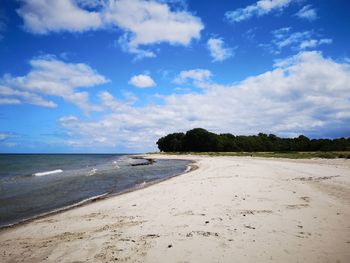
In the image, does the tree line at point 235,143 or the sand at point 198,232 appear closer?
the sand at point 198,232

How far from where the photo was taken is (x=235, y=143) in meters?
135

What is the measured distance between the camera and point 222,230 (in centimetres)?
801

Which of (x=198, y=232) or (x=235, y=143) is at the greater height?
(x=235, y=143)

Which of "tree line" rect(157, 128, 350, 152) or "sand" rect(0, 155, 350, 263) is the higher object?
"tree line" rect(157, 128, 350, 152)

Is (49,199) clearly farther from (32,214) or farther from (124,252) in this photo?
(124,252)

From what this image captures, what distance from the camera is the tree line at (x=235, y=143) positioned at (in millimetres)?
131000

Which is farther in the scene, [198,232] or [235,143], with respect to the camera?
[235,143]

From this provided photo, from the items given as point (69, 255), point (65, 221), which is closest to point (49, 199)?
point (65, 221)

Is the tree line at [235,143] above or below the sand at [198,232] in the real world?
above

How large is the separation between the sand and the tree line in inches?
4726

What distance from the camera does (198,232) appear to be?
798 cm

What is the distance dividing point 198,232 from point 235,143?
13075 centimetres

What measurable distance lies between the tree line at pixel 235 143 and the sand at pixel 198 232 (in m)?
120

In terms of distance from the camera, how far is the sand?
21.1 ft
